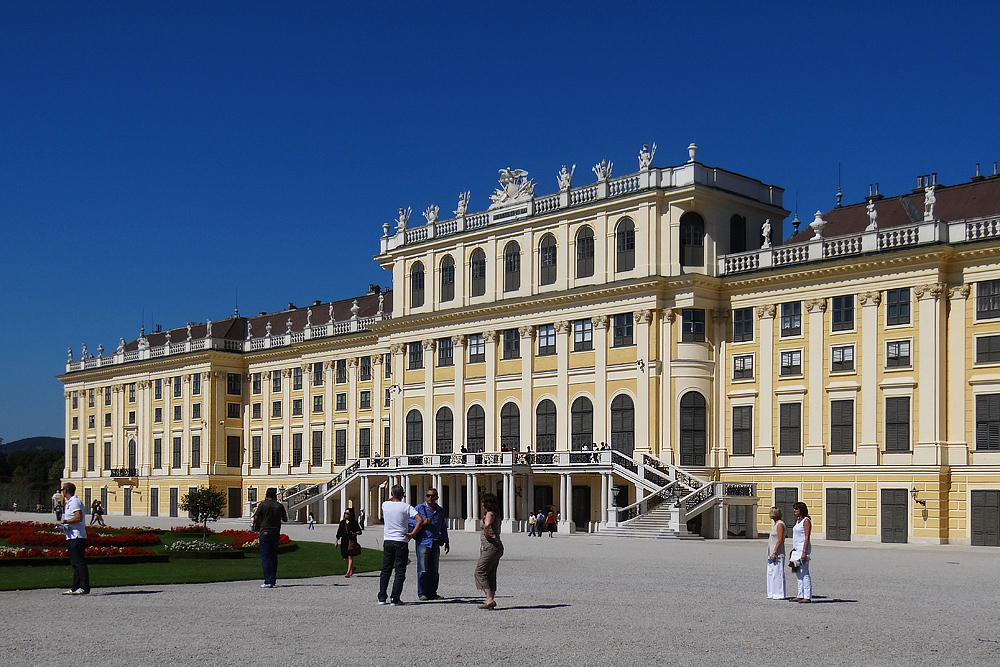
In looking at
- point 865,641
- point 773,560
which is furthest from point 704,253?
point 865,641

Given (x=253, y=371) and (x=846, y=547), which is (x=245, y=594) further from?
(x=253, y=371)

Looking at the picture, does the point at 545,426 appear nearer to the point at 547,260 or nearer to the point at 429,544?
the point at 547,260

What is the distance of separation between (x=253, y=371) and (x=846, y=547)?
53.8 meters

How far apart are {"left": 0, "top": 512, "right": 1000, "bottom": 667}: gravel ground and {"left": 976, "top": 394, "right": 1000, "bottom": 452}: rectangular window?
73.1 feet

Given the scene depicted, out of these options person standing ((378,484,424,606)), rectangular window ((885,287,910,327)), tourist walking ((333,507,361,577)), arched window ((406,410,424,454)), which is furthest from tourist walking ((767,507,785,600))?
A: arched window ((406,410,424,454))

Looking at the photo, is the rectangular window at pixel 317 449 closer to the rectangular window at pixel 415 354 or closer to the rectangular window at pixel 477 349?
the rectangular window at pixel 415 354

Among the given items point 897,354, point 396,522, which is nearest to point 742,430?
point 897,354

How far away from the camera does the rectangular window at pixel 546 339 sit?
64.4 m

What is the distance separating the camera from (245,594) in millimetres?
22422

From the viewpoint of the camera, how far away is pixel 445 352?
70125 millimetres

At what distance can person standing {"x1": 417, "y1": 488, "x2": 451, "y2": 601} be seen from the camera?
2111 centimetres

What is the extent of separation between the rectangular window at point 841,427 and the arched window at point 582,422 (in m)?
12.6

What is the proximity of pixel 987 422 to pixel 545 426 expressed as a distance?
22.6 metres

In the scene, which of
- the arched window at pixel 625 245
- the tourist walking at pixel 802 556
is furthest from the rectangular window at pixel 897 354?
the tourist walking at pixel 802 556
